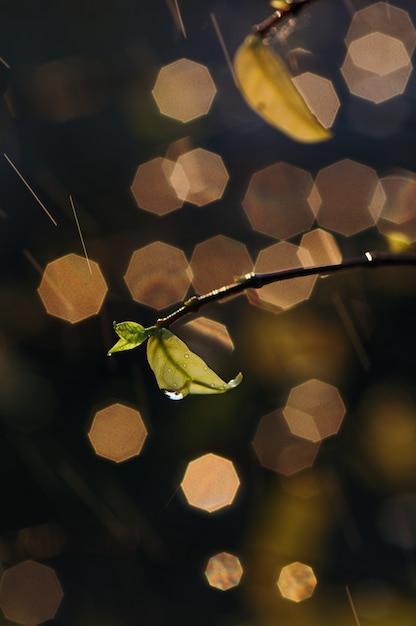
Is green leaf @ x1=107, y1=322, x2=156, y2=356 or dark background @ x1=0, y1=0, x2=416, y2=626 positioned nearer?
green leaf @ x1=107, y1=322, x2=156, y2=356

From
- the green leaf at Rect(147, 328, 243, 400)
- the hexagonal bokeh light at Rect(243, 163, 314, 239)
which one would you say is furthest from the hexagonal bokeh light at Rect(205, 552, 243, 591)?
the green leaf at Rect(147, 328, 243, 400)

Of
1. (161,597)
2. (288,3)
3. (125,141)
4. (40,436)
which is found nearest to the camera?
(288,3)

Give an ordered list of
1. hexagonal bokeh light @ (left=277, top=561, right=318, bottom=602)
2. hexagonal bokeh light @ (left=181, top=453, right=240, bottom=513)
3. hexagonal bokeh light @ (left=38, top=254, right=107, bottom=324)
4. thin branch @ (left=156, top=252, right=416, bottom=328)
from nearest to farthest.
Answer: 1. thin branch @ (left=156, top=252, right=416, bottom=328)
2. hexagonal bokeh light @ (left=277, top=561, right=318, bottom=602)
3. hexagonal bokeh light @ (left=181, top=453, right=240, bottom=513)
4. hexagonal bokeh light @ (left=38, top=254, right=107, bottom=324)

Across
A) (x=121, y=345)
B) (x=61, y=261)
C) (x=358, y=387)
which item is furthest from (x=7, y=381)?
(x=121, y=345)

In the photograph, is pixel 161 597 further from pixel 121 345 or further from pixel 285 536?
pixel 121 345

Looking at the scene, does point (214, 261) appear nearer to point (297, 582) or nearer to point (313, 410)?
point (313, 410)

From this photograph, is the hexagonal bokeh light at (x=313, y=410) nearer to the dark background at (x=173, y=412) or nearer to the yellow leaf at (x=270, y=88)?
the dark background at (x=173, y=412)

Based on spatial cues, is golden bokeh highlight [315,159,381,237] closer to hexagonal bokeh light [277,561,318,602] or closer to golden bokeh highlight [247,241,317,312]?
golden bokeh highlight [247,241,317,312]
